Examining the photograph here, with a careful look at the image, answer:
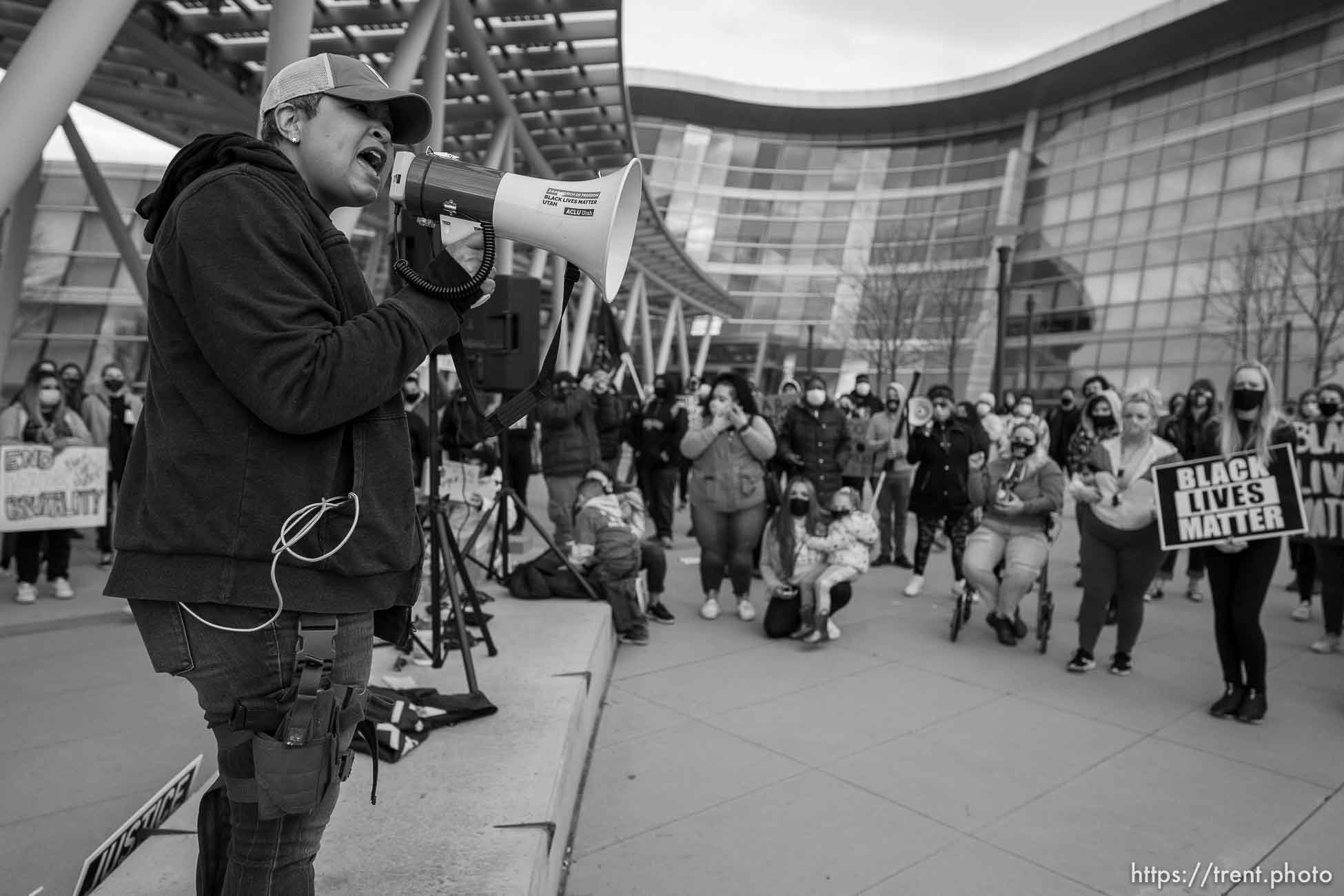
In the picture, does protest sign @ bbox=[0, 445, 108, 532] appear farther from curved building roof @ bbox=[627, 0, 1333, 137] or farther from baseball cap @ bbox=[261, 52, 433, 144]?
curved building roof @ bbox=[627, 0, 1333, 137]

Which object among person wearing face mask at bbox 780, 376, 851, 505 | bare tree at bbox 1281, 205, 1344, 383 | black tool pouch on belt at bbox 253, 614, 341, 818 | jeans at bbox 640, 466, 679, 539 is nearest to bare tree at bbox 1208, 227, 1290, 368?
bare tree at bbox 1281, 205, 1344, 383

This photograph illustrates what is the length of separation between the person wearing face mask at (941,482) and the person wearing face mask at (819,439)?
74 centimetres

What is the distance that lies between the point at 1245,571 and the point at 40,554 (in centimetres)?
825

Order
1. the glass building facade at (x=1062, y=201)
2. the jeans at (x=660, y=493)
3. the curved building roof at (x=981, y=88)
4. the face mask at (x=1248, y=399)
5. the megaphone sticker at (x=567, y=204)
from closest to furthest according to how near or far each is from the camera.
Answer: the megaphone sticker at (x=567, y=204), the face mask at (x=1248, y=399), the jeans at (x=660, y=493), the glass building facade at (x=1062, y=201), the curved building roof at (x=981, y=88)

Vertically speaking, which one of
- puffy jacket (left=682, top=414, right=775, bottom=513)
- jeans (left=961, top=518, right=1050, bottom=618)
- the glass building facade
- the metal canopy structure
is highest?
the glass building facade

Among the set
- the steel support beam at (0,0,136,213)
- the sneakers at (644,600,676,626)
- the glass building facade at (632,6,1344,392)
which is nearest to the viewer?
the steel support beam at (0,0,136,213)

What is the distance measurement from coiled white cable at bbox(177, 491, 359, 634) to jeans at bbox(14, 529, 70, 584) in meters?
6.55

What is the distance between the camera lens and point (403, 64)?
7.34 metres

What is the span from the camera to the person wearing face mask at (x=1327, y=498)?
5.64 m

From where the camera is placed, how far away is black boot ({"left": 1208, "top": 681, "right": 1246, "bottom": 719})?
4836 mm

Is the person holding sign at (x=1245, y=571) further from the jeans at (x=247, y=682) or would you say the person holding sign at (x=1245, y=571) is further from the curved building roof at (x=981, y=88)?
the curved building roof at (x=981, y=88)

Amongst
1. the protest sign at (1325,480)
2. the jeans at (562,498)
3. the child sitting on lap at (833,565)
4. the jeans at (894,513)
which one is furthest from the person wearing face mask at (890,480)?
the protest sign at (1325,480)

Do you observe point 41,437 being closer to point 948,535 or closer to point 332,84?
point 332,84

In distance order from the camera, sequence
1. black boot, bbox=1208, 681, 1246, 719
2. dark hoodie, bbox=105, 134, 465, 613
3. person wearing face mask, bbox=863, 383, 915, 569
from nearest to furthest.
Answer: dark hoodie, bbox=105, 134, 465, 613 → black boot, bbox=1208, 681, 1246, 719 → person wearing face mask, bbox=863, 383, 915, 569
